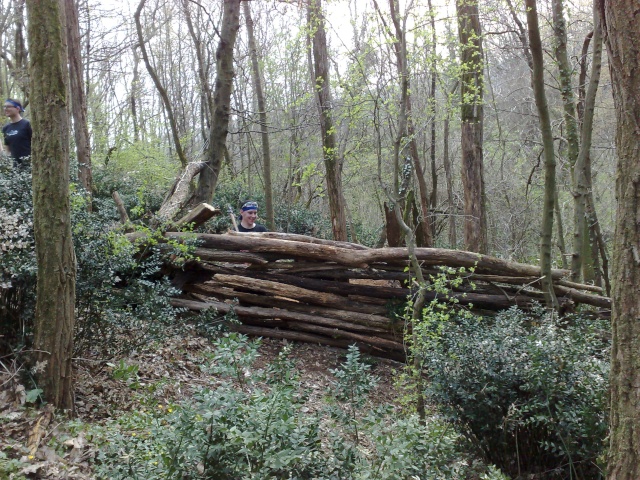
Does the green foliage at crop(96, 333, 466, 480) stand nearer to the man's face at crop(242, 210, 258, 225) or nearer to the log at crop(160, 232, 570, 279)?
the log at crop(160, 232, 570, 279)

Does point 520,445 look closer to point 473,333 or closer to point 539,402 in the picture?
point 539,402

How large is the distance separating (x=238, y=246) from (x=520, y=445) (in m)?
4.14

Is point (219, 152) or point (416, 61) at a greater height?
point (416, 61)

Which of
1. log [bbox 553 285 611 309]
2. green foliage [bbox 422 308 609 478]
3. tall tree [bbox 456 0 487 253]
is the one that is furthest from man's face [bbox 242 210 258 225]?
green foliage [bbox 422 308 609 478]

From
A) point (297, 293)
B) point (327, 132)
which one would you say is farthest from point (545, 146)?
point (327, 132)

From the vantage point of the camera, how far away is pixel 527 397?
355cm

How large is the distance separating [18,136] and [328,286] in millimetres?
4425

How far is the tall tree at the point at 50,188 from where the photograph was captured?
12.3 feet

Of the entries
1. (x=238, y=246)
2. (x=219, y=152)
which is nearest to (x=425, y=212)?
(x=219, y=152)

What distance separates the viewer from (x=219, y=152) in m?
9.61

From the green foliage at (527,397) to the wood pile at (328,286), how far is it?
2587mm

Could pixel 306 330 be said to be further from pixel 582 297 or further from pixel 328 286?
pixel 582 297

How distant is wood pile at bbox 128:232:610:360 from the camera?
6410mm

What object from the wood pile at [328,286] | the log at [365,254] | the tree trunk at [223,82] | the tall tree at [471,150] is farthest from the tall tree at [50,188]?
the tall tree at [471,150]
